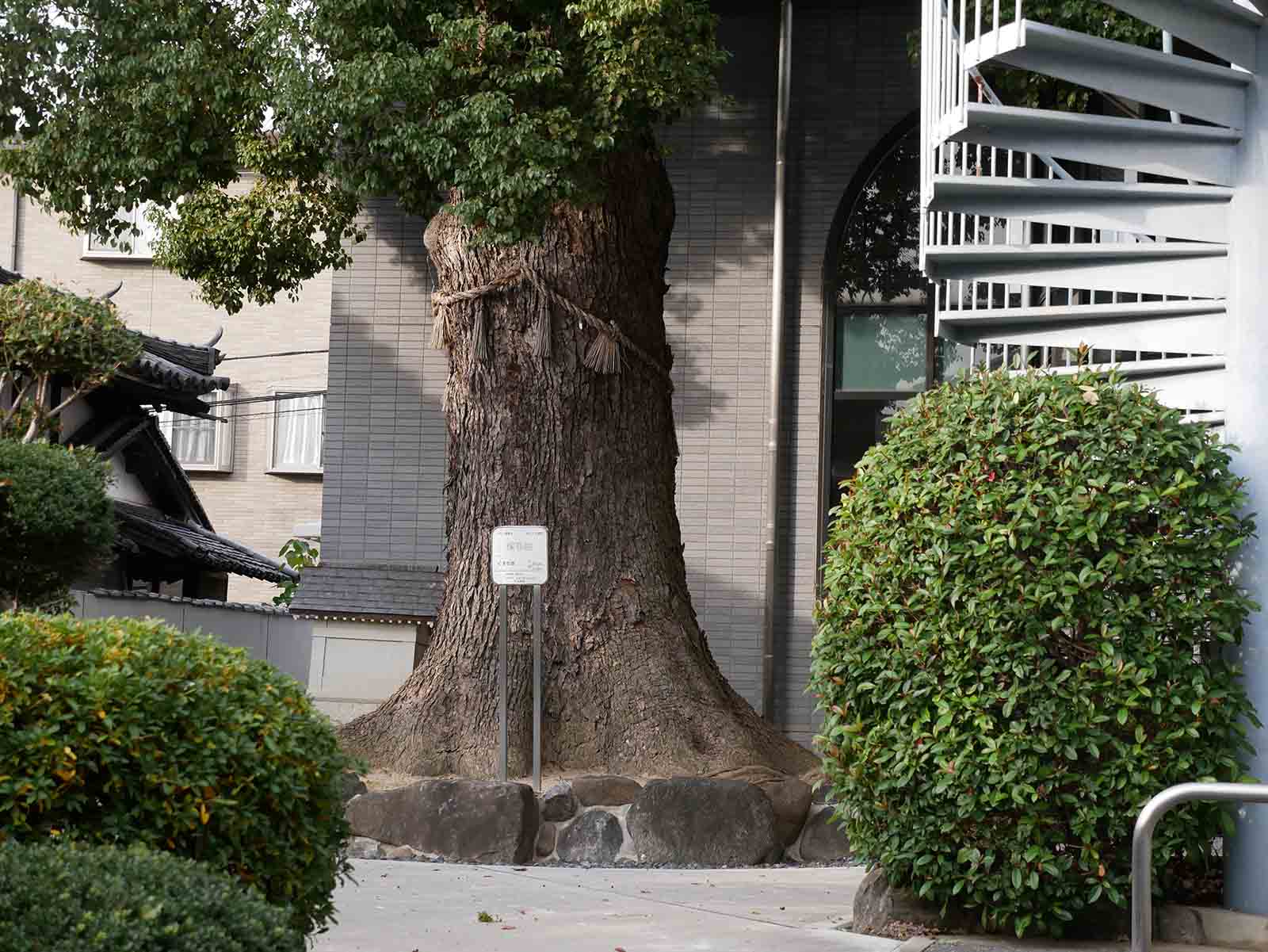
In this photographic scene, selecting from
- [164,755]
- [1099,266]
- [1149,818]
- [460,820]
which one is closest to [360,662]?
[460,820]

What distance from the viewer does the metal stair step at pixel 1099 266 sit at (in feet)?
23.1

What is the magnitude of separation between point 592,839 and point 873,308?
5.57 m

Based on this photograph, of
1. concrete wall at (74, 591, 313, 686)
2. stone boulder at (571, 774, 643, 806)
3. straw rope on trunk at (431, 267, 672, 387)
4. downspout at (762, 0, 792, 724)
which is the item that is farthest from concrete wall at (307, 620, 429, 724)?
stone boulder at (571, 774, 643, 806)

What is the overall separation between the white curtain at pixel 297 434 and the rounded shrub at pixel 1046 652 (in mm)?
21705

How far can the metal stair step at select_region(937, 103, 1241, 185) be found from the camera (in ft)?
22.3

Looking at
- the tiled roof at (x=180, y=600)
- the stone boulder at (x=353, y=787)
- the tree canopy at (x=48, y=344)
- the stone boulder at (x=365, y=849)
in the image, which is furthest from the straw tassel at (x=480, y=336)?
the tiled roof at (x=180, y=600)

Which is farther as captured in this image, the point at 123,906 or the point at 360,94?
the point at 360,94

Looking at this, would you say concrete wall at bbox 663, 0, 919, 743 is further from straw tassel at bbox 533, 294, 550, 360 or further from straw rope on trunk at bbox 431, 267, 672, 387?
straw tassel at bbox 533, 294, 550, 360

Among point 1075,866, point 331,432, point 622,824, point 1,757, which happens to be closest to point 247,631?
point 331,432

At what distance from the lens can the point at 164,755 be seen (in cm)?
387

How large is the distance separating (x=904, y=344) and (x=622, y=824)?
5.29 meters

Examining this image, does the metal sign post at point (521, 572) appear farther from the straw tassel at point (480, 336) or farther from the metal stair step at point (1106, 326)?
the metal stair step at point (1106, 326)

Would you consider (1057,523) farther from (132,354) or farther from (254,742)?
(132,354)

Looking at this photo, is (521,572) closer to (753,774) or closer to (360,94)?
(753,774)
